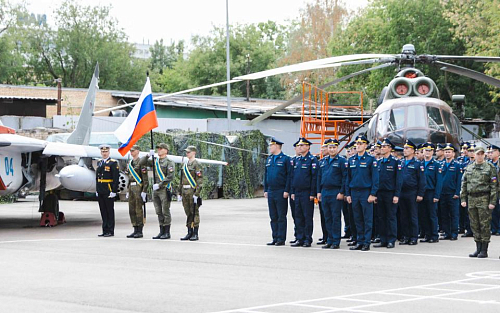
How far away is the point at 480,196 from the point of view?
38.1 ft

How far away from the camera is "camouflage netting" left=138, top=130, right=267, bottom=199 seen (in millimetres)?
29422

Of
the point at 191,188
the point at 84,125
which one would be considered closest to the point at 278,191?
the point at 191,188

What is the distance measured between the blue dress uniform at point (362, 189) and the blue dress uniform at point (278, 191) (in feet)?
3.88

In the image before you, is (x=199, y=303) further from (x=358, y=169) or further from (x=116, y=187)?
(x=116, y=187)

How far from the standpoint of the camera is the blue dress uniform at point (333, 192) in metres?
12.8

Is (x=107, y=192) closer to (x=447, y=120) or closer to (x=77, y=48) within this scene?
(x=447, y=120)

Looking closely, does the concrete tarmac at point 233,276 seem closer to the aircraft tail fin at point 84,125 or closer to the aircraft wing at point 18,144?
the aircraft wing at point 18,144

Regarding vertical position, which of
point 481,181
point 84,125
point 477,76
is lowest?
point 481,181

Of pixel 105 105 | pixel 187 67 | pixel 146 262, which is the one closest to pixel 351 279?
pixel 146 262

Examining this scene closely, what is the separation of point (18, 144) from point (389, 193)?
27.4 feet

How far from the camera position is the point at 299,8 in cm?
6281

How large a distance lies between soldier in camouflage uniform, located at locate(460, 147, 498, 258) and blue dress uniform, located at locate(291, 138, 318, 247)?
2.64 m

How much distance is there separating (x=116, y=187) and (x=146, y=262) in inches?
189

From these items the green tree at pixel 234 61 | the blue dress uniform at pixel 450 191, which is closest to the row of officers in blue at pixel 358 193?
the blue dress uniform at pixel 450 191
